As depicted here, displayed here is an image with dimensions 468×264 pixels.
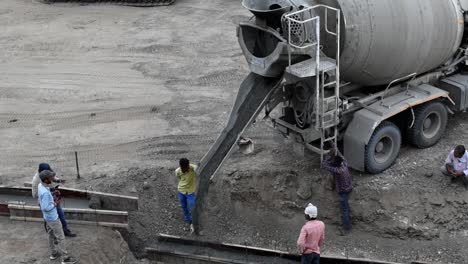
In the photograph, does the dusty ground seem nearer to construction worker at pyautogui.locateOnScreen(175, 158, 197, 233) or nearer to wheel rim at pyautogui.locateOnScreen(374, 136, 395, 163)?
construction worker at pyautogui.locateOnScreen(175, 158, 197, 233)

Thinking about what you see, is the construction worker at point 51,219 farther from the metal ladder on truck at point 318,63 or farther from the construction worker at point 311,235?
the metal ladder on truck at point 318,63

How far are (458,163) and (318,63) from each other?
301 cm

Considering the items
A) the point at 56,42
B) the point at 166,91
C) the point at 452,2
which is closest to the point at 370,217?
the point at 452,2

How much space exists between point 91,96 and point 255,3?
23.7 ft

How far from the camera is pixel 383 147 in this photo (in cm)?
1122

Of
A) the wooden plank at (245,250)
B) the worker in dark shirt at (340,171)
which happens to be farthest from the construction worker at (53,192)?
the worker in dark shirt at (340,171)

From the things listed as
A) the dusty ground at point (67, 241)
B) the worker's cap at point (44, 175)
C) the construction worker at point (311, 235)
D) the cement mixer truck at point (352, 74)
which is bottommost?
the dusty ground at point (67, 241)

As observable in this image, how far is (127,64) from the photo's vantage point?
17625mm

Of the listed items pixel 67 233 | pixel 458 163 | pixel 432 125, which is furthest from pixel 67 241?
pixel 432 125

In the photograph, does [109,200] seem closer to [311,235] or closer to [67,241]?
[67,241]

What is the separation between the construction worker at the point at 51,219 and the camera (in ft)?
29.4

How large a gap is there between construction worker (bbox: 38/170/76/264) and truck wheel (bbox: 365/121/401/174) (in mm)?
5036

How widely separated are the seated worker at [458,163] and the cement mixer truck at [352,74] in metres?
0.96

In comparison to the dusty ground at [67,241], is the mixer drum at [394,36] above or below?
above
